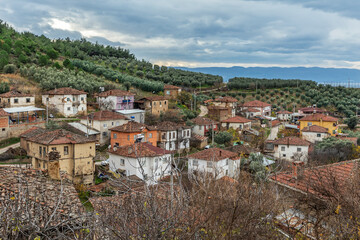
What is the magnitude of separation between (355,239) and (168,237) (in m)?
4.16

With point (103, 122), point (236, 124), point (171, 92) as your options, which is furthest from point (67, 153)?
point (171, 92)

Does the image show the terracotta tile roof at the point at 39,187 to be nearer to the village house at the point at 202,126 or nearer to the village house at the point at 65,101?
the village house at the point at 65,101

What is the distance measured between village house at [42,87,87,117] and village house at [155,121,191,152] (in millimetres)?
12200

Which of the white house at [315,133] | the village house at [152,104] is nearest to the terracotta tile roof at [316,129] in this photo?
the white house at [315,133]

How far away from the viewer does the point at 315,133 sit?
4575cm

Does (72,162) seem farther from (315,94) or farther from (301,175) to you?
(315,94)

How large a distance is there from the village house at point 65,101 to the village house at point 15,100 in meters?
2.33

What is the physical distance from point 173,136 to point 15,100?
2007 cm

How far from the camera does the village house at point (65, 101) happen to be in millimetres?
43812

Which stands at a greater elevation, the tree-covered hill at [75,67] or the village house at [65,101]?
the tree-covered hill at [75,67]

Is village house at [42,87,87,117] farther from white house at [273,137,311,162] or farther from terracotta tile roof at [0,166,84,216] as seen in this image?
terracotta tile roof at [0,166,84,216]

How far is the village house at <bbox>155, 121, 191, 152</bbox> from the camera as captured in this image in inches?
1590

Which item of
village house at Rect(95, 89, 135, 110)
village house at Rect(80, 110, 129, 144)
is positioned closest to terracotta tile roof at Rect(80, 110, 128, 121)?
village house at Rect(80, 110, 129, 144)

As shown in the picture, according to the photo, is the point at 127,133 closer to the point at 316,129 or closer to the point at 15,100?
the point at 15,100
